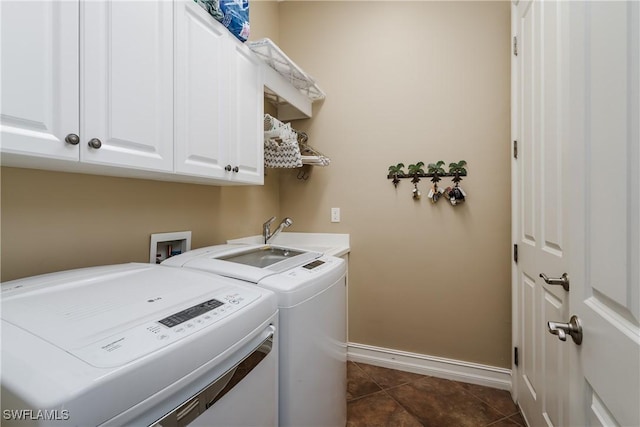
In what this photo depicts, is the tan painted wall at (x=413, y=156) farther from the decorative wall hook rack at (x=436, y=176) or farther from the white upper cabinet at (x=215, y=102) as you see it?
the white upper cabinet at (x=215, y=102)

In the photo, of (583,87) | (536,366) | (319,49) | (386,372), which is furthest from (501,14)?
(386,372)

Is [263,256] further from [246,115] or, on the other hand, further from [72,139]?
[72,139]

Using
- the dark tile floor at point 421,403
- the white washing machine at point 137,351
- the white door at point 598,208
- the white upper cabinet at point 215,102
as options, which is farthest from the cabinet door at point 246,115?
the dark tile floor at point 421,403

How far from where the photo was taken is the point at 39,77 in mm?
726

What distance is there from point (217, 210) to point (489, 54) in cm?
209

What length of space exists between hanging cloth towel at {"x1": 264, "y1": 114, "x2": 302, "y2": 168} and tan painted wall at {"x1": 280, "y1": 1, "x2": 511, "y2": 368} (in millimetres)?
478

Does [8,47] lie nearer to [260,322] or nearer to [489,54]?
[260,322]

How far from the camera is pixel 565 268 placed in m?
1.00

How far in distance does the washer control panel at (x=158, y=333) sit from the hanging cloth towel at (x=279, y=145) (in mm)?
1235

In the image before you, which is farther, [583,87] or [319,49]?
[319,49]

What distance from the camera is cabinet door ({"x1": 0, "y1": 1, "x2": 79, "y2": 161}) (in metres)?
0.67

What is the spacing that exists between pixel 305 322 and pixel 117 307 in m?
0.59

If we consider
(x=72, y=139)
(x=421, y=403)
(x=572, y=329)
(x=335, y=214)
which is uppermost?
(x=72, y=139)

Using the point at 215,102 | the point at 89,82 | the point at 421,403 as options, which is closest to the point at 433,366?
the point at 421,403
